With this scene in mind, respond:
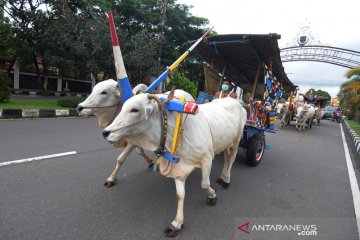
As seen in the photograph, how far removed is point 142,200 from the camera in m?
2.95

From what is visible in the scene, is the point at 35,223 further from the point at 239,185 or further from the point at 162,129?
the point at 239,185

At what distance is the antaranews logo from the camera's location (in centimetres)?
254

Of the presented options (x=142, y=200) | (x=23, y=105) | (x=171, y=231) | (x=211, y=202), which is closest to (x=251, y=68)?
(x=211, y=202)

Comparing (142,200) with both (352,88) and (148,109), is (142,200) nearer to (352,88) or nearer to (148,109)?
(148,109)

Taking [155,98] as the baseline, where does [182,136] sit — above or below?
below

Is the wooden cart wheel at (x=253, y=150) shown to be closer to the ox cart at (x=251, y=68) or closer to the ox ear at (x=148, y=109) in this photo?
the ox cart at (x=251, y=68)

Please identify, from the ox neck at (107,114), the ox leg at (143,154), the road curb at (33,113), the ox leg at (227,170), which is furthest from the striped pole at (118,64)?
the road curb at (33,113)

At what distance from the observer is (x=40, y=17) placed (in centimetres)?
1371

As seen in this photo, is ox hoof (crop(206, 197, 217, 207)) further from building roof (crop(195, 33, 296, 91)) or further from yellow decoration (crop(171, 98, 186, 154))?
building roof (crop(195, 33, 296, 91))

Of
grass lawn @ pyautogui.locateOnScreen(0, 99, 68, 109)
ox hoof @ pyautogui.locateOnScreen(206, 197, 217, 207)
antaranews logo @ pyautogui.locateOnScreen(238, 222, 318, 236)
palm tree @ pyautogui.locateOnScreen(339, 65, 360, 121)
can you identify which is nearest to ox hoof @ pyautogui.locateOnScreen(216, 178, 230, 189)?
ox hoof @ pyautogui.locateOnScreen(206, 197, 217, 207)

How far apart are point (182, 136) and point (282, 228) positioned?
1539 mm

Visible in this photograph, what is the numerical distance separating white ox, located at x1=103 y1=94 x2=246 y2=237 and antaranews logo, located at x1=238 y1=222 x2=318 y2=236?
20.2 inches

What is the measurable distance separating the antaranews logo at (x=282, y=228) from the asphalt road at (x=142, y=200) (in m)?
0.06

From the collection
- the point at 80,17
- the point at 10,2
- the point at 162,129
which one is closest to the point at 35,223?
the point at 162,129
